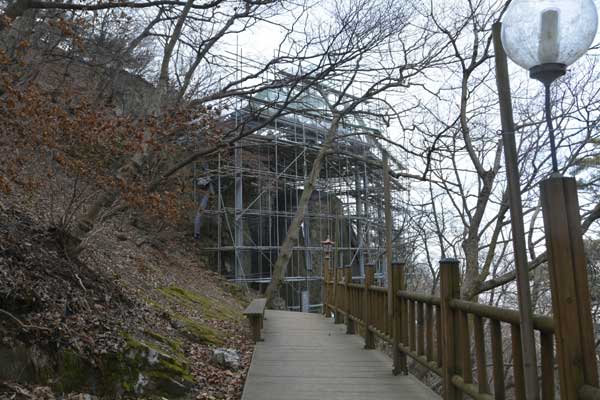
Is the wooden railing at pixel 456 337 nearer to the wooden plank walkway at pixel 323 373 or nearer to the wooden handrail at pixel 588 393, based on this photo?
the wooden handrail at pixel 588 393

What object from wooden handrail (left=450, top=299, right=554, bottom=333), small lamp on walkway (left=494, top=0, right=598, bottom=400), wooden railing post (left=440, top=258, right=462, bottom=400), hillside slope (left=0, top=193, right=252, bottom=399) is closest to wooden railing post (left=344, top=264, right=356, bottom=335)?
hillside slope (left=0, top=193, right=252, bottom=399)

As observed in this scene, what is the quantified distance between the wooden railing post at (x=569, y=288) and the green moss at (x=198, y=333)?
5.56 metres

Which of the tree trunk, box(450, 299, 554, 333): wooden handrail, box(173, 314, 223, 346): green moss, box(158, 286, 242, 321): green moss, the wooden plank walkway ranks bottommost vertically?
the wooden plank walkway

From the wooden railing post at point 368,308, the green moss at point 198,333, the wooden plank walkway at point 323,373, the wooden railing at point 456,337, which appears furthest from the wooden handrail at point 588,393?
the green moss at point 198,333

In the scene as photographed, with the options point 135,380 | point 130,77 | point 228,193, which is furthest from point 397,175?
point 228,193

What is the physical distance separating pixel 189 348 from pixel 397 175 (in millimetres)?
5228

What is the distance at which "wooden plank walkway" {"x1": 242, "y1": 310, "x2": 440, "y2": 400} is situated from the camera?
4898mm

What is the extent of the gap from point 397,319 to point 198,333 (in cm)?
297

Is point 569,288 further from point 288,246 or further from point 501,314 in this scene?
point 288,246

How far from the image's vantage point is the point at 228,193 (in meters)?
23.4

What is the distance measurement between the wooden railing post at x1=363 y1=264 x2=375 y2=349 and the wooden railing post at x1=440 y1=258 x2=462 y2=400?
352 cm

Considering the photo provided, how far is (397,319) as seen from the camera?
5625 millimetres

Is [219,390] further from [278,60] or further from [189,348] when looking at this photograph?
[278,60]

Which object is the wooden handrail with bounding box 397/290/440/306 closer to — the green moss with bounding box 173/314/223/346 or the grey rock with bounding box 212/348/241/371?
the grey rock with bounding box 212/348/241/371
